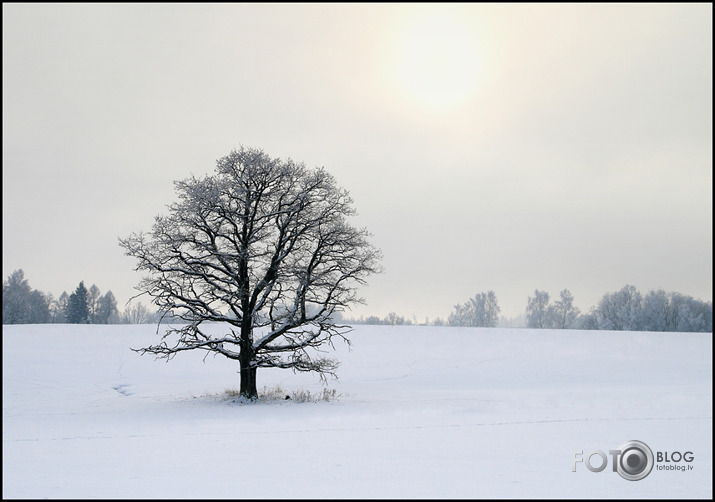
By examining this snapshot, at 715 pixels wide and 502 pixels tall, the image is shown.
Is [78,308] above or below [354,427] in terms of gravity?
above

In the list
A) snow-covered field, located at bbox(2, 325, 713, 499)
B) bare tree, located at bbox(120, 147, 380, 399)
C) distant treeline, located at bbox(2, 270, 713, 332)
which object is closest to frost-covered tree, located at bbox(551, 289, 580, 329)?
distant treeline, located at bbox(2, 270, 713, 332)

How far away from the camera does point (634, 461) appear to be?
34.1 ft

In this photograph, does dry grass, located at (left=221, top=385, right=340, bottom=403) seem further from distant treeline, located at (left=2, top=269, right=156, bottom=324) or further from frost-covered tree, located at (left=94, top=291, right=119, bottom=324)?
frost-covered tree, located at (left=94, top=291, right=119, bottom=324)

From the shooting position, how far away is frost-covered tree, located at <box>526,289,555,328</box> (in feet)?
388

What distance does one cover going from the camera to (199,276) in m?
22.0

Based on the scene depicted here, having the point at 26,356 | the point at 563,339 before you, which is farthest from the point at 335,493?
the point at 563,339

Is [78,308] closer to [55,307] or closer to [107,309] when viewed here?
[107,309]

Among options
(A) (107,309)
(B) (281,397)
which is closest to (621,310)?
(B) (281,397)

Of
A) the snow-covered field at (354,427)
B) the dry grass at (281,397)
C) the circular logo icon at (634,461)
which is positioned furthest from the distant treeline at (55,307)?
the circular logo icon at (634,461)

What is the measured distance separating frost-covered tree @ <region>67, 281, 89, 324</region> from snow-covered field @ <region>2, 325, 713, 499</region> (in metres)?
35.3

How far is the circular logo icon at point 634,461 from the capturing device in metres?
9.61

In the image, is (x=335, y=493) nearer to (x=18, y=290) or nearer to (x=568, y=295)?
(x=18, y=290)

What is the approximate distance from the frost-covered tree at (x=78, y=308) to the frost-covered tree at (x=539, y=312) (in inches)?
3467

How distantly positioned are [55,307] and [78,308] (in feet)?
148
